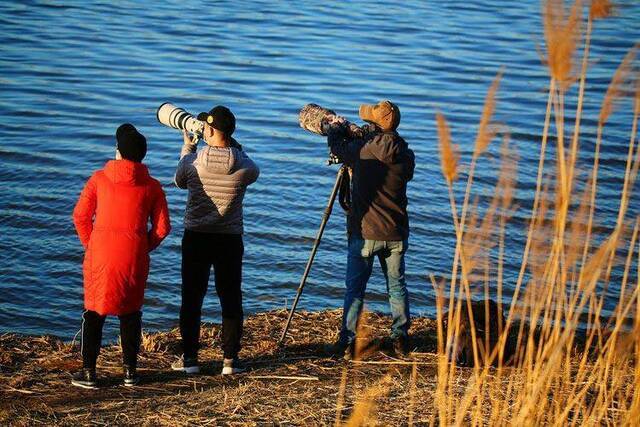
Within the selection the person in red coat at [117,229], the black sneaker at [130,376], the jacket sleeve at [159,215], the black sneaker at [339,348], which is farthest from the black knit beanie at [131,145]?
the black sneaker at [339,348]

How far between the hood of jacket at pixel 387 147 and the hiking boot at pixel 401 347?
1.14 m

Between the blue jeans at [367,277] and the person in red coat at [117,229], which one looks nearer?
the person in red coat at [117,229]

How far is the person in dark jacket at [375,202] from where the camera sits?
Result: 20.2 ft

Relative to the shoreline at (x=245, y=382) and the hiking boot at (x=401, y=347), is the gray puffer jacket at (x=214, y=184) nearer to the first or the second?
the shoreline at (x=245, y=382)

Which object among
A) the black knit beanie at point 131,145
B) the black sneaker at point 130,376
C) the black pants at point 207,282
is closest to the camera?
the black knit beanie at point 131,145

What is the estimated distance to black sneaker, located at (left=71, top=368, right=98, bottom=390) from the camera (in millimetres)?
5578

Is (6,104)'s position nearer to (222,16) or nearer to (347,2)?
(222,16)

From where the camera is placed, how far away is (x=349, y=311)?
644 centimetres

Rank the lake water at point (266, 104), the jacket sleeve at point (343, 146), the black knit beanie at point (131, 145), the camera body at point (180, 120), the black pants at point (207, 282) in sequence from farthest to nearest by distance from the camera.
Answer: the lake water at point (266, 104), the jacket sleeve at point (343, 146), the camera body at point (180, 120), the black pants at point (207, 282), the black knit beanie at point (131, 145)

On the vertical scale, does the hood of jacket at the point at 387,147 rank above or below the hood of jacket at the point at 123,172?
above

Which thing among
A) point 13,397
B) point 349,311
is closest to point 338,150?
point 349,311

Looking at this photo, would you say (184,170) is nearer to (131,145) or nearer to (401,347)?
(131,145)

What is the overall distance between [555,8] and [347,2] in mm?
21882

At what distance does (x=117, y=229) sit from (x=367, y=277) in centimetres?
168
